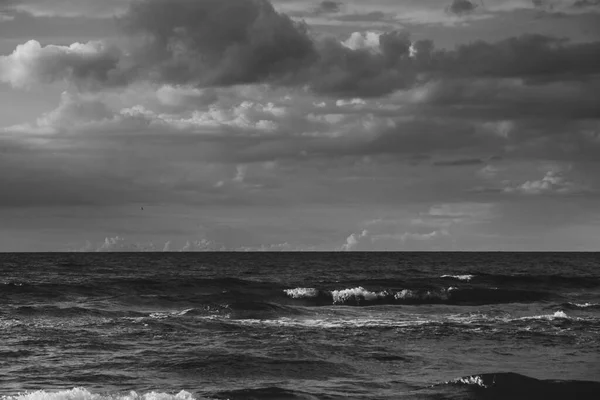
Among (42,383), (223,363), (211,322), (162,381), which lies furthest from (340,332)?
(42,383)

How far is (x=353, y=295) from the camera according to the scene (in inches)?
2149

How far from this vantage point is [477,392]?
21281 mm

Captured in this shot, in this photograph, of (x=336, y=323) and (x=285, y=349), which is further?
(x=336, y=323)

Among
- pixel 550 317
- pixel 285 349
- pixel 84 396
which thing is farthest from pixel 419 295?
pixel 84 396

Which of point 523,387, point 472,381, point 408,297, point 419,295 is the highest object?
point 419,295

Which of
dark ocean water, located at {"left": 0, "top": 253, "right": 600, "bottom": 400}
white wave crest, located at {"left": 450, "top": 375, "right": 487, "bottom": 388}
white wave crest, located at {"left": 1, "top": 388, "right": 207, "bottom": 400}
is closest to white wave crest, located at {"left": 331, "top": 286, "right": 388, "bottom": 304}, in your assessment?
dark ocean water, located at {"left": 0, "top": 253, "right": 600, "bottom": 400}

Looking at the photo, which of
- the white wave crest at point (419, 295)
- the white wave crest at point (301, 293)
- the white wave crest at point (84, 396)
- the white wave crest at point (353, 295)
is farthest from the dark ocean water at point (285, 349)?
the white wave crest at point (301, 293)

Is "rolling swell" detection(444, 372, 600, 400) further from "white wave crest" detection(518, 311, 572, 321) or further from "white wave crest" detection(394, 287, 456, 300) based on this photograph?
"white wave crest" detection(394, 287, 456, 300)

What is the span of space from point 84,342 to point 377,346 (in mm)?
11553

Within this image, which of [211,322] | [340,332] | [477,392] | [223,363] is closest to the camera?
[477,392]

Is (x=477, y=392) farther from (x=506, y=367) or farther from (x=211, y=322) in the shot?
(x=211, y=322)

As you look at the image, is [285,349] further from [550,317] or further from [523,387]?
[550,317]

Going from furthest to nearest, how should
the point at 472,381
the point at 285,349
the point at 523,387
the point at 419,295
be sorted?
the point at 419,295, the point at 285,349, the point at 472,381, the point at 523,387

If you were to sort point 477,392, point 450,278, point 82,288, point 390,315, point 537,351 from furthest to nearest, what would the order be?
point 450,278 < point 82,288 < point 390,315 < point 537,351 < point 477,392
